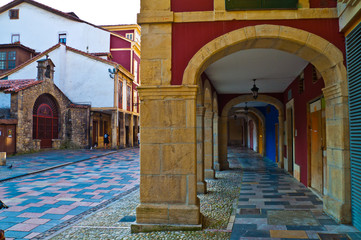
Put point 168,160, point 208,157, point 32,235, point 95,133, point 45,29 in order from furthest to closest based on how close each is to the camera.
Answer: point 45,29 → point 95,133 → point 208,157 → point 168,160 → point 32,235

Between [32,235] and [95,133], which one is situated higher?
Result: [95,133]

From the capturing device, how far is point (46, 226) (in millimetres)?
4527

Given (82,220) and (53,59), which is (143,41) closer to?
(82,220)

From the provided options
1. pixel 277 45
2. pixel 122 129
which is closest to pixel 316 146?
pixel 277 45

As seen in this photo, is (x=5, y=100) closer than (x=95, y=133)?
Yes

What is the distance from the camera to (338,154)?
4438 millimetres

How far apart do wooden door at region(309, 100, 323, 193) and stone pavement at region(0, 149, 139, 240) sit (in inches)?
176

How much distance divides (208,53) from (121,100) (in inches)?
751

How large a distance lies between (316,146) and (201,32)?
13.1 ft

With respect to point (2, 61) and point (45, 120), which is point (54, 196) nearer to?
point (45, 120)

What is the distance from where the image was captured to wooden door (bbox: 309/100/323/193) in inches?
249

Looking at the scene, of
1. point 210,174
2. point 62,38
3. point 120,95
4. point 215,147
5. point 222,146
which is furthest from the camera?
point 62,38

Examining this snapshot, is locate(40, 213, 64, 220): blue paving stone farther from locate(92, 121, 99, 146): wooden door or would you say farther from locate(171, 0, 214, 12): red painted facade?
A: locate(92, 121, 99, 146): wooden door

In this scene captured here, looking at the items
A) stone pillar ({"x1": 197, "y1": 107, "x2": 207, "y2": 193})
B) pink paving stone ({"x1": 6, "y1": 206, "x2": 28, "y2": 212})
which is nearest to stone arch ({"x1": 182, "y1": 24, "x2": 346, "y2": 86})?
stone pillar ({"x1": 197, "y1": 107, "x2": 207, "y2": 193})
